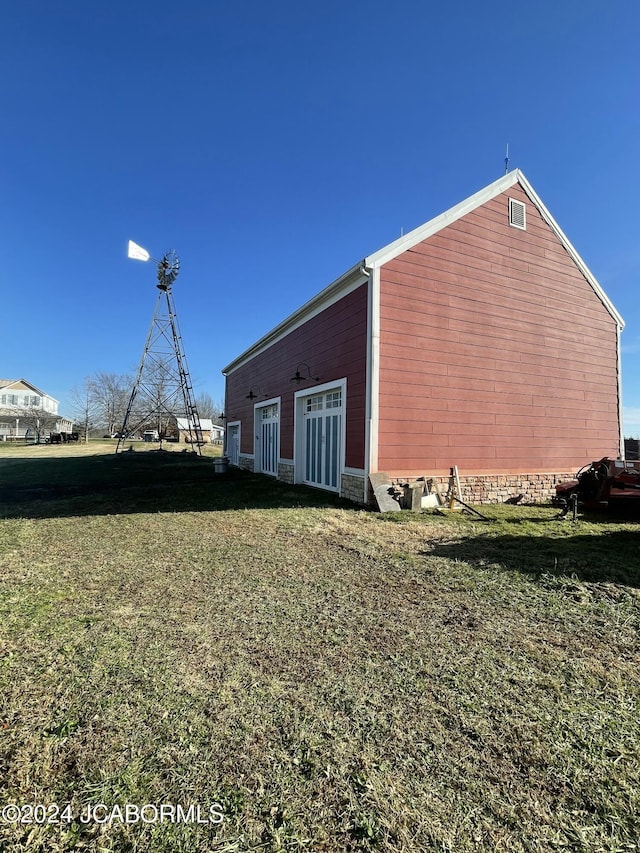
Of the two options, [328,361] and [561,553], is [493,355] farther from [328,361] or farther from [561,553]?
[561,553]

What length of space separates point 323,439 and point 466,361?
4.04 meters

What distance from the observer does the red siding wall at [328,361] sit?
8.74 m

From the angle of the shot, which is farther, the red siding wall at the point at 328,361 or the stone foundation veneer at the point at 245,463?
the stone foundation veneer at the point at 245,463

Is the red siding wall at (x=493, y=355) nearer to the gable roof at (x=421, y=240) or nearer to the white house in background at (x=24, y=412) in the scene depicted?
the gable roof at (x=421, y=240)

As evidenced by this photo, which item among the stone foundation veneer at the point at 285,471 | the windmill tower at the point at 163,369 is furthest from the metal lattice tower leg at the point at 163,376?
the stone foundation veneer at the point at 285,471

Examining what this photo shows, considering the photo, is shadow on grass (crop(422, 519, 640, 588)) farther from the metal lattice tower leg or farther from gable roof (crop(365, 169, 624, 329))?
the metal lattice tower leg

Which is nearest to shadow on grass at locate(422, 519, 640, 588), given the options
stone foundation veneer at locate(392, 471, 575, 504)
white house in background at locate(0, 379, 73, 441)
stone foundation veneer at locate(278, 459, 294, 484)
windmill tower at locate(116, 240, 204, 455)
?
stone foundation veneer at locate(392, 471, 575, 504)

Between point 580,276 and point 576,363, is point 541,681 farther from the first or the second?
point 580,276

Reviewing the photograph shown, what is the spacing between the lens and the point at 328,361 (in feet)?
33.7

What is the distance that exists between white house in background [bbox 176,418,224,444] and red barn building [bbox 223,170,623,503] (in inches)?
802

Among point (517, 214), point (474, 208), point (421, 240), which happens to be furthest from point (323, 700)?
point (517, 214)

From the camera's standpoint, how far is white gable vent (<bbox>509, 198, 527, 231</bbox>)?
33.8 ft

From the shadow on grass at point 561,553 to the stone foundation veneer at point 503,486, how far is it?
2.79 metres

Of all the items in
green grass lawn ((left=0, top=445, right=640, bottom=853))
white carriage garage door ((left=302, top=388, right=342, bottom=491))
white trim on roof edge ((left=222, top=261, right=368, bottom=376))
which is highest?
white trim on roof edge ((left=222, top=261, right=368, bottom=376))
